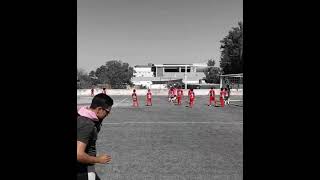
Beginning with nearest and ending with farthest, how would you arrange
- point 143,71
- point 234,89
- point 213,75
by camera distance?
1. point 234,89
2. point 213,75
3. point 143,71

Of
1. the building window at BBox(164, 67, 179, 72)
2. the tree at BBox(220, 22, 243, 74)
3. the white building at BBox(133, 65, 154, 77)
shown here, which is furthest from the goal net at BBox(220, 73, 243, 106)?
the white building at BBox(133, 65, 154, 77)

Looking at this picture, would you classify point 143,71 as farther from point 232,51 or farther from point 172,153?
point 172,153

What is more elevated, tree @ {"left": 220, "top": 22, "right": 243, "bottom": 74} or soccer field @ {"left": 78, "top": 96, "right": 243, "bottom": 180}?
tree @ {"left": 220, "top": 22, "right": 243, "bottom": 74}

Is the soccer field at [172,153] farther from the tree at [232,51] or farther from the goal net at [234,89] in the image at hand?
the tree at [232,51]

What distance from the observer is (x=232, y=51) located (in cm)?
8731

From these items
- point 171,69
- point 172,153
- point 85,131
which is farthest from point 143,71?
point 85,131

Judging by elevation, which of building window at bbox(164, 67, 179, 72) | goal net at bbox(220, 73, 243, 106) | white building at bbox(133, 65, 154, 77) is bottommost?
goal net at bbox(220, 73, 243, 106)

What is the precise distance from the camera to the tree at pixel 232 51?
85.0 metres

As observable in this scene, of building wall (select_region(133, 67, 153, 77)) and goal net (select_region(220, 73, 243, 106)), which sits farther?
building wall (select_region(133, 67, 153, 77))

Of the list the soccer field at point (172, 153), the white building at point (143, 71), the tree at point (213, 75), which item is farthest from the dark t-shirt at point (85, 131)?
the white building at point (143, 71)

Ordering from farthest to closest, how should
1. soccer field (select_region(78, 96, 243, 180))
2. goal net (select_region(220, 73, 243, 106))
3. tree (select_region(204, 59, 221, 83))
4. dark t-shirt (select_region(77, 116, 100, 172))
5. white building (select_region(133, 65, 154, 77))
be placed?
white building (select_region(133, 65, 154, 77)) < tree (select_region(204, 59, 221, 83)) < goal net (select_region(220, 73, 243, 106)) < soccer field (select_region(78, 96, 243, 180)) < dark t-shirt (select_region(77, 116, 100, 172))

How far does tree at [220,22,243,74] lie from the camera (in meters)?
85.0

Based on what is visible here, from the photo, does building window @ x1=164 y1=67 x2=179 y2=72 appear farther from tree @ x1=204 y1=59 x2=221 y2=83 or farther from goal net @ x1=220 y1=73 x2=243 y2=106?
goal net @ x1=220 y1=73 x2=243 y2=106
